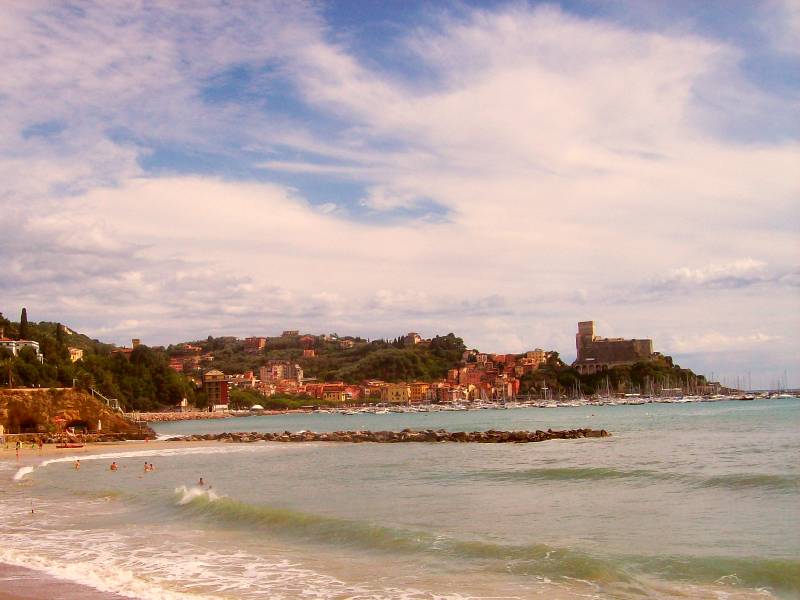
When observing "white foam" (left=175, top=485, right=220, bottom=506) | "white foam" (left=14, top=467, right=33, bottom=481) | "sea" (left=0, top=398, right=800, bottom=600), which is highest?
"sea" (left=0, top=398, right=800, bottom=600)

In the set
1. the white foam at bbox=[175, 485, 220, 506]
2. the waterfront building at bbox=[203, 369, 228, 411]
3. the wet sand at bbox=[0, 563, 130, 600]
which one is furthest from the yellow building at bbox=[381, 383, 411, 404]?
the wet sand at bbox=[0, 563, 130, 600]

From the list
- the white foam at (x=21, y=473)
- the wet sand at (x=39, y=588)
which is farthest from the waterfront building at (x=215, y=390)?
the wet sand at (x=39, y=588)

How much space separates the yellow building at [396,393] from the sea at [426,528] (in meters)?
143

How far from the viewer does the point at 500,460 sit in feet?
117

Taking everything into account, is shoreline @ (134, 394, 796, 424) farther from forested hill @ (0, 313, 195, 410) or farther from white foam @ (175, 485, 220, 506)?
white foam @ (175, 485, 220, 506)

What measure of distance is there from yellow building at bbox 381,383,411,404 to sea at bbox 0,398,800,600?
143 meters

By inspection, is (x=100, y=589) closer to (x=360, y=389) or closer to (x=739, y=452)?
(x=739, y=452)

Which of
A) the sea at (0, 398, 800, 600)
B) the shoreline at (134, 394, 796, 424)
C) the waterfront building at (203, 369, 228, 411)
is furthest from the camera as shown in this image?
the shoreline at (134, 394, 796, 424)

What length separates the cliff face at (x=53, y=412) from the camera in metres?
57.7

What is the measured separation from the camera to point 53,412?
59.2 metres

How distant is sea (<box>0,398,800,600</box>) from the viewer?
40.8ft

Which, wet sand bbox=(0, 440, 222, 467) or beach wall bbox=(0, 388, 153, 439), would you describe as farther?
beach wall bbox=(0, 388, 153, 439)

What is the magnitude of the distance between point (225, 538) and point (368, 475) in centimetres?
1393

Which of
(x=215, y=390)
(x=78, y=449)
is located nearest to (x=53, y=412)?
(x=78, y=449)
